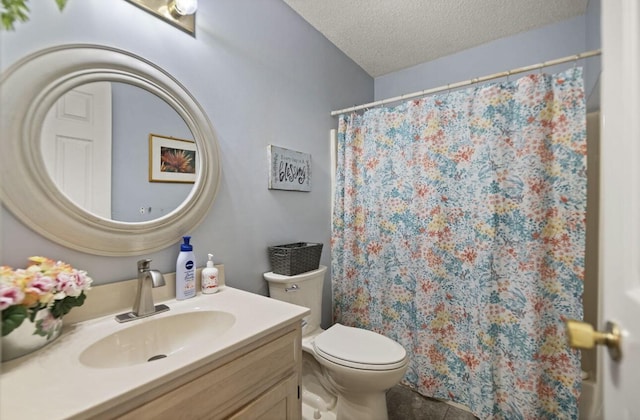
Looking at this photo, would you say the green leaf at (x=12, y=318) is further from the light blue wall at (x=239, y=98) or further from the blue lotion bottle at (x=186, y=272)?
the blue lotion bottle at (x=186, y=272)

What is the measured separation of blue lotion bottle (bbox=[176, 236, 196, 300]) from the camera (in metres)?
1.12

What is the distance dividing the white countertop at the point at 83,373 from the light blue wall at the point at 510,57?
2.09 meters

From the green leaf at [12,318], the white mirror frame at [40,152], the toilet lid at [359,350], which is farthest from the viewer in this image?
the toilet lid at [359,350]

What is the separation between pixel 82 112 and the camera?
3.10ft

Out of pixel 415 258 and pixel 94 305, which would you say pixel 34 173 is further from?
pixel 415 258

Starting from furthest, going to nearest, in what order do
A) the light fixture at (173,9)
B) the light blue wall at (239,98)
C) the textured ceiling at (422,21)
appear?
the textured ceiling at (422,21)
the light fixture at (173,9)
the light blue wall at (239,98)

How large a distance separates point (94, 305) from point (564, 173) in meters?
2.09

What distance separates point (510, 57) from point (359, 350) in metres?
2.33

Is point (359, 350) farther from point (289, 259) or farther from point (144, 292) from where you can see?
point (144, 292)

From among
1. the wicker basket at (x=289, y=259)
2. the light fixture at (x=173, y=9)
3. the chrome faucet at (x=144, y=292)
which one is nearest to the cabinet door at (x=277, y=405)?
the chrome faucet at (x=144, y=292)

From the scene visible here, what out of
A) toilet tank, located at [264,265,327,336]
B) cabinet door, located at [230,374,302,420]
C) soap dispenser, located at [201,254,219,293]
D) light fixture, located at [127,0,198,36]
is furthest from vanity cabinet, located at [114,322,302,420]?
light fixture, located at [127,0,198,36]

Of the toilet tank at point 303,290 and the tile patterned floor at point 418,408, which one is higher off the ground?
the toilet tank at point 303,290

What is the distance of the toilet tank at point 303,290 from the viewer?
153 cm

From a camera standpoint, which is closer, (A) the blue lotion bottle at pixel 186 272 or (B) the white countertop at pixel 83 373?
(B) the white countertop at pixel 83 373
